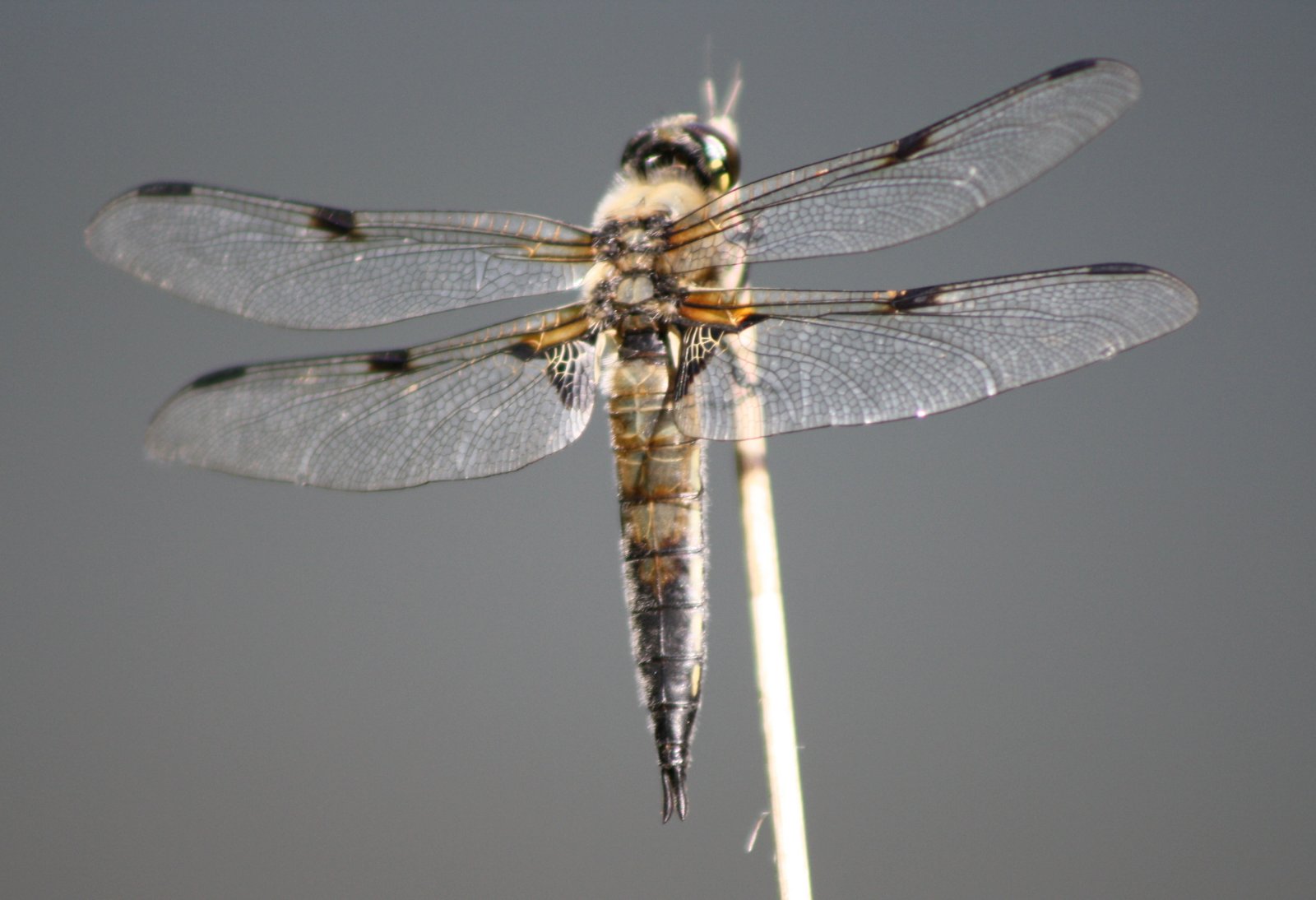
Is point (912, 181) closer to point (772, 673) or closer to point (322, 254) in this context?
point (772, 673)

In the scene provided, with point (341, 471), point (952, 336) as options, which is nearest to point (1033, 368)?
point (952, 336)

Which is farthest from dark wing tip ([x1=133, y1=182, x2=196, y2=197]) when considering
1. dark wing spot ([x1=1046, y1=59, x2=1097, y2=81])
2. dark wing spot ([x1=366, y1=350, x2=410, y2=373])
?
dark wing spot ([x1=1046, y1=59, x2=1097, y2=81])

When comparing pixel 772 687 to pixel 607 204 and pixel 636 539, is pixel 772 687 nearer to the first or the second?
pixel 636 539

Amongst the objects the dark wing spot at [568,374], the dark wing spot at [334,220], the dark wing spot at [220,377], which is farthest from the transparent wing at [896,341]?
the dark wing spot at [220,377]

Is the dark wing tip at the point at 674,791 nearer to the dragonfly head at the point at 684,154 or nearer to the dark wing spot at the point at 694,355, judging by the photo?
the dark wing spot at the point at 694,355

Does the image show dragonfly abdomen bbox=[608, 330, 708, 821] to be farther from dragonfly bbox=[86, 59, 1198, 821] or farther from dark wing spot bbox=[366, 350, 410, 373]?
dark wing spot bbox=[366, 350, 410, 373]

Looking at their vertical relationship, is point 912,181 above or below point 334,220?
below

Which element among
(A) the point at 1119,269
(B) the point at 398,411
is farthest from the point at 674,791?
(A) the point at 1119,269
